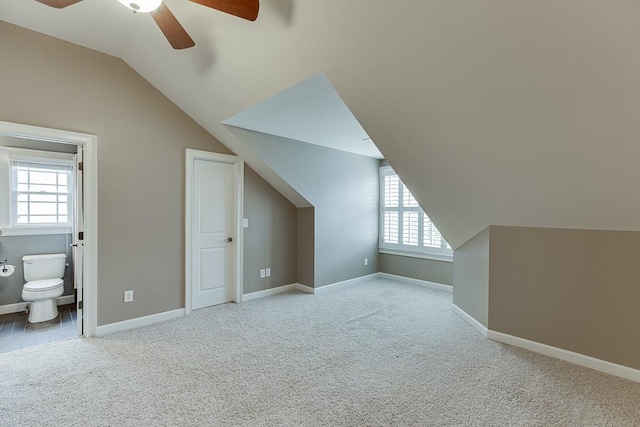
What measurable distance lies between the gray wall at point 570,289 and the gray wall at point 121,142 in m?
3.50

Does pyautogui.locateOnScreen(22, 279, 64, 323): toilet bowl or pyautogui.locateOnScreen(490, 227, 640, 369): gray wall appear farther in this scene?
pyautogui.locateOnScreen(22, 279, 64, 323): toilet bowl

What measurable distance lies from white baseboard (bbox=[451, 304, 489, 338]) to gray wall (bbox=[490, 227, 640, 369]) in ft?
0.36

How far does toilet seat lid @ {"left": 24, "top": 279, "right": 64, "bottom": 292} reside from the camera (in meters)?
3.37

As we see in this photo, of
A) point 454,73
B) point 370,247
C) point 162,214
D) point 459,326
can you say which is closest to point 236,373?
point 162,214

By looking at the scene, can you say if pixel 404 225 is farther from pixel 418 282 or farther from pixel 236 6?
pixel 236 6

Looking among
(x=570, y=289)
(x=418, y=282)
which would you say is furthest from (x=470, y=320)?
(x=418, y=282)

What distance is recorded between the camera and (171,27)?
182 centimetres

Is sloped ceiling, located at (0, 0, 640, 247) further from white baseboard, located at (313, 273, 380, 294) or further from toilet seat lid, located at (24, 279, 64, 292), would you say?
toilet seat lid, located at (24, 279, 64, 292)

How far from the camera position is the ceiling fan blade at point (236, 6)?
158 cm

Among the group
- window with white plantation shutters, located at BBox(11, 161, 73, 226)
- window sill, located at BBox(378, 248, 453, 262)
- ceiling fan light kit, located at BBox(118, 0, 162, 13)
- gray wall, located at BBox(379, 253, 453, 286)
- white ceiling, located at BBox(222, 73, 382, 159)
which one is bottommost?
gray wall, located at BBox(379, 253, 453, 286)

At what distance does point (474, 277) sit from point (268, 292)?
2.75 meters

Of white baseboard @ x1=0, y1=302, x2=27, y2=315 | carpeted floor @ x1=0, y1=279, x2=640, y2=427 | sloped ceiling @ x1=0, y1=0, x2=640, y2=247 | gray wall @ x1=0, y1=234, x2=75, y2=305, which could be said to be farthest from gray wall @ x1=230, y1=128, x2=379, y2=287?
white baseboard @ x1=0, y1=302, x2=27, y2=315

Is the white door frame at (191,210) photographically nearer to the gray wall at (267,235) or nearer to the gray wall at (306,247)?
the gray wall at (267,235)

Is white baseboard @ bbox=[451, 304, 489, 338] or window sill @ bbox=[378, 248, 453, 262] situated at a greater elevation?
window sill @ bbox=[378, 248, 453, 262]
